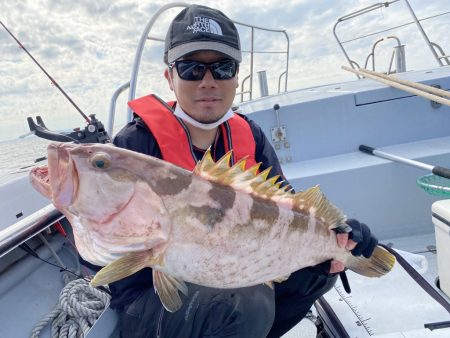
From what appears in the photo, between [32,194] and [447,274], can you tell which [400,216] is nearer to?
[447,274]

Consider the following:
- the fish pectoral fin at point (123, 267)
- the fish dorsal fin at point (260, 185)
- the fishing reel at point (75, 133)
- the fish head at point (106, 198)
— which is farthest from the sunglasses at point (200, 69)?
the fish pectoral fin at point (123, 267)

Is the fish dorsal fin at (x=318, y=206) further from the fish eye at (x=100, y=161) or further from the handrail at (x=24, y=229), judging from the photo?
the handrail at (x=24, y=229)

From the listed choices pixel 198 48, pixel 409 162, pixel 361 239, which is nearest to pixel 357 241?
pixel 361 239

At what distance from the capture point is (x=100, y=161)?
1.43m

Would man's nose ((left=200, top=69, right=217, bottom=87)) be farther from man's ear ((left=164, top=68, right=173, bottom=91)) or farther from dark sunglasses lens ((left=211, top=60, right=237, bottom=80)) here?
man's ear ((left=164, top=68, right=173, bottom=91))

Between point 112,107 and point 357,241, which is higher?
point 112,107

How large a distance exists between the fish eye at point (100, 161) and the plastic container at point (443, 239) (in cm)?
232

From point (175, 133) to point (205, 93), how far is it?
12.6 inches

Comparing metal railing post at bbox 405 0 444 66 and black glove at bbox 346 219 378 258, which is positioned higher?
metal railing post at bbox 405 0 444 66

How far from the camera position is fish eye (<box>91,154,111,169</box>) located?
1.42 metres

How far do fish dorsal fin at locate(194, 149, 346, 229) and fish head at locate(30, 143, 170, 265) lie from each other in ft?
0.89

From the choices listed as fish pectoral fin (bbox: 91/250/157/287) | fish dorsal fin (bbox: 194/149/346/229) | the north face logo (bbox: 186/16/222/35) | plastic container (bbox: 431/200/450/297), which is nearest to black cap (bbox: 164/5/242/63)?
the north face logo (bbox: 186/16/222/35)

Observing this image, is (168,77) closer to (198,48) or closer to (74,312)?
(198,48)

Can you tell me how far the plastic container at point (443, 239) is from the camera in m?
2.53
